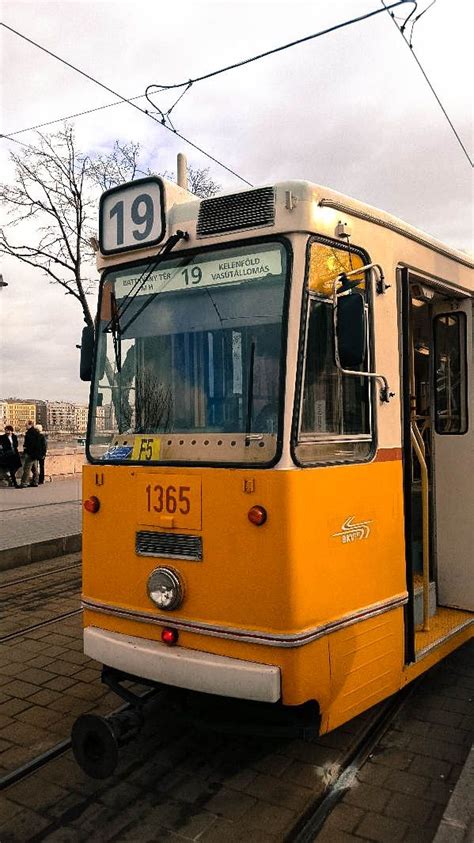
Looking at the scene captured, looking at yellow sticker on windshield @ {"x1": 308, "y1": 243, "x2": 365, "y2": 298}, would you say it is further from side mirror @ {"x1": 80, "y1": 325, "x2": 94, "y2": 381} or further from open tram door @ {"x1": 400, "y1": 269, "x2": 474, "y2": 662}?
side mirror @ {"x1": 80, "y1": 325, "x2": 94, "y2": 381}

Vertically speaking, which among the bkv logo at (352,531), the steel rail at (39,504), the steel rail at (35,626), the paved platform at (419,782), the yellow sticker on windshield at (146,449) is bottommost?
the paved platform at (419,782)

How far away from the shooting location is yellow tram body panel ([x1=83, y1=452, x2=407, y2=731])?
10.6ft

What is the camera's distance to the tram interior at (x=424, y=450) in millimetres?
4695

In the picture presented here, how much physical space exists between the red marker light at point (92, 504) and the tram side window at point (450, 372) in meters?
2.74

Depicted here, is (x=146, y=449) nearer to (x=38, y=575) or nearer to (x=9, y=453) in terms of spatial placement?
(x=38, y=575)

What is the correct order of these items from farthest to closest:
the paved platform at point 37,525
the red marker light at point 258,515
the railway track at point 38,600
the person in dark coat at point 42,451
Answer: the person in dark coat at point 42,451 < the paved platform at point 37,525 < the railway track at point 38,600 < the red marker light at point 258,515

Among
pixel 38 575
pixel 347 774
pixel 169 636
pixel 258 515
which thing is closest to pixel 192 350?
pixel 258 515

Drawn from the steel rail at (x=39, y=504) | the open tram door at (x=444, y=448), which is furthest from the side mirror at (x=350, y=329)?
the steel rail at (x=39, y=504)

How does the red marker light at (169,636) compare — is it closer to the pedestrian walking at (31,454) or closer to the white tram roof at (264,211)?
the white tram roof at (264,211)

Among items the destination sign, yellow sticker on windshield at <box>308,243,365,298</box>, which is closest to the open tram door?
yellow sticker on windshield at <box>308,243,365,298</box>

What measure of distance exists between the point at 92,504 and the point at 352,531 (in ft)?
4.89

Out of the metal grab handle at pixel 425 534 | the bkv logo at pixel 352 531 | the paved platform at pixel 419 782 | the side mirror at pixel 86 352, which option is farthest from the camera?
the metal grab handle at pixel 425 534

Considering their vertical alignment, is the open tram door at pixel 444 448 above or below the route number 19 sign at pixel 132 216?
below

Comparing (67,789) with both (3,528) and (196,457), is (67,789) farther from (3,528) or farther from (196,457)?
(3,528)
